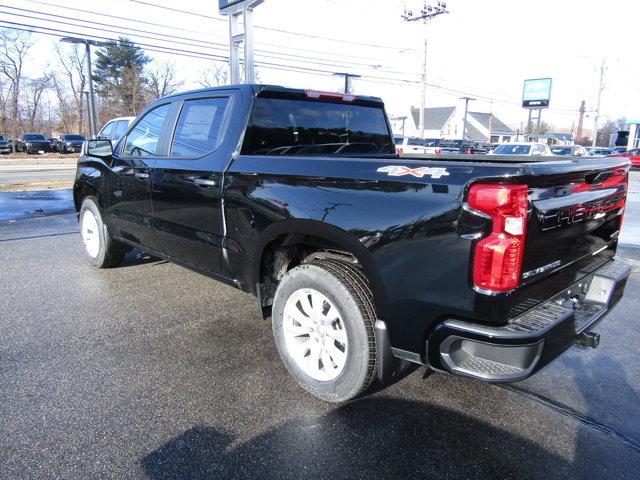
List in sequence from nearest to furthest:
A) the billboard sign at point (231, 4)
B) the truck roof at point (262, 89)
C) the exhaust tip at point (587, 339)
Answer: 1. the exhaust tip at point (587, 339)
2. the truck roof at point (262, 89)
3. the billboard sign at point (231, 4)

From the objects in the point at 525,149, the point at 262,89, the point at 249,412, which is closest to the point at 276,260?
the point at 249,412

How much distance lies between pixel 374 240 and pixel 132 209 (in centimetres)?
297

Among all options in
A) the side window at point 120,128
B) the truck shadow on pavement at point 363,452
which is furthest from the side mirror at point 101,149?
the side window at point 120,128

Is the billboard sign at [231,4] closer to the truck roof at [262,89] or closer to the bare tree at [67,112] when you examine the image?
the truck roof at [262,89]

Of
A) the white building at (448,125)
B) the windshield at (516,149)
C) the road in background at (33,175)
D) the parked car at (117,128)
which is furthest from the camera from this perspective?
the white building at (448,125)

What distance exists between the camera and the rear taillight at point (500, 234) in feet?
6.71

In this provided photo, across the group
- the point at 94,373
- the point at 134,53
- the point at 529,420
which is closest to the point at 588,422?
the point at 529,420

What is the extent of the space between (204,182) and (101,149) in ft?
6.59

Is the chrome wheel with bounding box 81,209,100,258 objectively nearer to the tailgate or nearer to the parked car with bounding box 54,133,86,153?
the tailgate

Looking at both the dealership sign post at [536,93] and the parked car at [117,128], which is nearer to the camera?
the parked car at [117,128]

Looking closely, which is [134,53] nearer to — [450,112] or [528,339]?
[450,112]

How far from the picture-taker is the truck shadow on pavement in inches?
89.6

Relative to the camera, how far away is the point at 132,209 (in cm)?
455

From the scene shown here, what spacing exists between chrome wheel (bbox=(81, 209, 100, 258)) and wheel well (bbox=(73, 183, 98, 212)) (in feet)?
0.73
